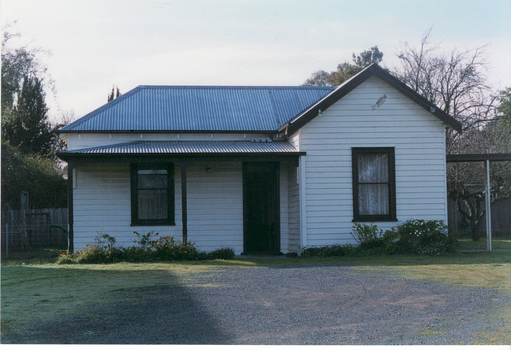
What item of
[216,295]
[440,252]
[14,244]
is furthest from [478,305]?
[14,244]

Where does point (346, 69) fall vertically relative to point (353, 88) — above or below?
above

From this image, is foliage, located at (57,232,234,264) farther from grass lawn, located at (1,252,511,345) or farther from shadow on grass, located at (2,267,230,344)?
shadow on grass, located at (2,267,230,344)

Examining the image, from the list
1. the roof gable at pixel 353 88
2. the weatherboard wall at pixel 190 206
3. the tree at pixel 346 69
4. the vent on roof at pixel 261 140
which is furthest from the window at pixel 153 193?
the tree at pixel 346 69

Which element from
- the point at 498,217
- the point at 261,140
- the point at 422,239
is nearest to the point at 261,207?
the point at 261,140

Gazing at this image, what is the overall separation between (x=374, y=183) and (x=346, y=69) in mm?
31139

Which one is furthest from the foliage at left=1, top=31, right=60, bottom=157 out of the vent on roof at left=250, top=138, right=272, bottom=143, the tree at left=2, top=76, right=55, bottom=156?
the vent on roof at left=250, top=138, right=272, bottom=143

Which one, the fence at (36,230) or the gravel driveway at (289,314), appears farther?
the fence at (36,230)

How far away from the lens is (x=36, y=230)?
2150 cm

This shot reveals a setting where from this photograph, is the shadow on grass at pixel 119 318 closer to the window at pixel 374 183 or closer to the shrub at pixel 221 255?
the shrub at pixel 221 255

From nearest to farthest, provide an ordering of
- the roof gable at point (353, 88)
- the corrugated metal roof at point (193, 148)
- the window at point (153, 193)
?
1. the corrugated metal roof at point (193, 148)
2. the roof gable at point (353, 88)
3. the window at point (153, 193)

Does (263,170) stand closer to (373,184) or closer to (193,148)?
(193,148)

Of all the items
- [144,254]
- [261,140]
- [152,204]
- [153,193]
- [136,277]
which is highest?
[261,140]

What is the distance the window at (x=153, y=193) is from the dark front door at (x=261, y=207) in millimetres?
2138

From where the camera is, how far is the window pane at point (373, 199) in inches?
590
